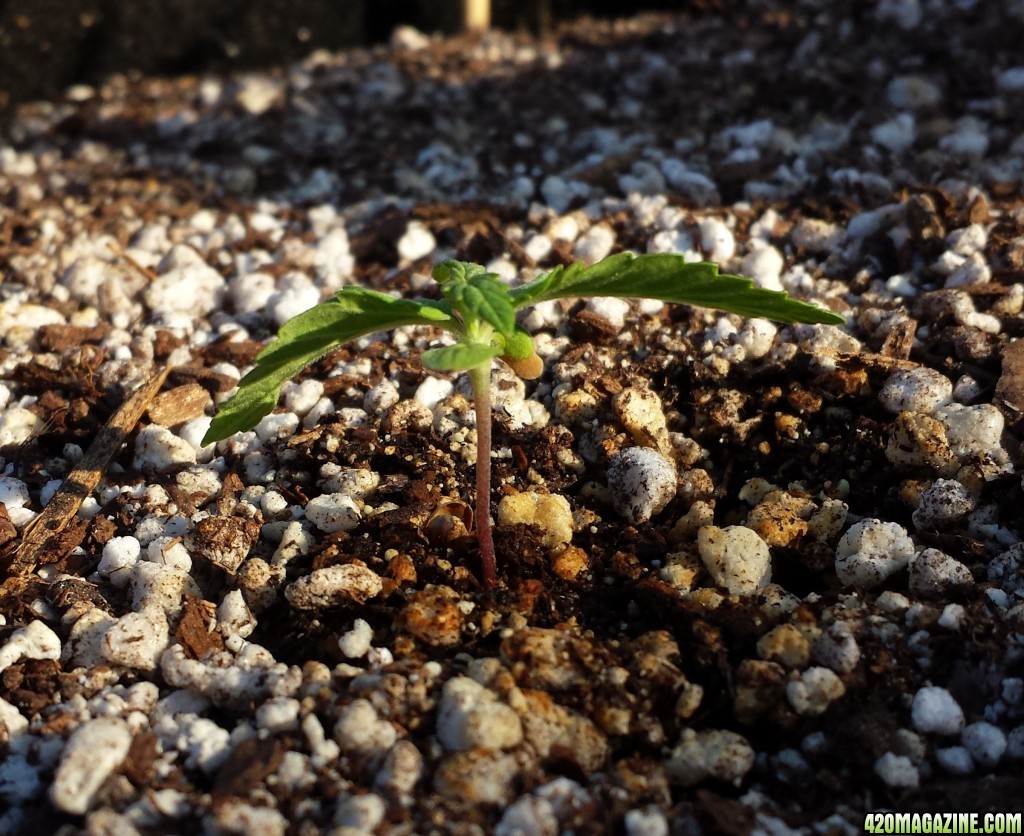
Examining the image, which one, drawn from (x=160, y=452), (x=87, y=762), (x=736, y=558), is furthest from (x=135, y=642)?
(x=736, y=558)

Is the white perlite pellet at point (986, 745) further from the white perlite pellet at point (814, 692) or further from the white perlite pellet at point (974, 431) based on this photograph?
the white perlite pellet at point (974, 431)

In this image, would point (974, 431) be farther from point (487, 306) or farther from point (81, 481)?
point (81, 481)

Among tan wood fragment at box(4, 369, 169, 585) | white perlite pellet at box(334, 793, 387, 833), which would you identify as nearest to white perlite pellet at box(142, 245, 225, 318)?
tan wood fragment at box(4, 369, 169, 585)

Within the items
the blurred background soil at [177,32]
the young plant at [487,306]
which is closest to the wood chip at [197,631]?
the young plant at [487,306]

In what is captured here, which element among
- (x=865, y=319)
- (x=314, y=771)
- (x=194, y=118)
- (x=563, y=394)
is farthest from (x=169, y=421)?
(x=194, y=118)

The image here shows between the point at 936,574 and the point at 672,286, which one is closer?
the point at 672,286

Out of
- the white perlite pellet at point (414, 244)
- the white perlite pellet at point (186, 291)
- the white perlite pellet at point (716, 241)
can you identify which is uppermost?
the white perlite pellet at point (716, 241)

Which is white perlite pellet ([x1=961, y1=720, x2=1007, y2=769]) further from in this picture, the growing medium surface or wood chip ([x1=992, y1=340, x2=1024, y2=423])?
wood chip ([x1=992, y1=340, x2=1024, y2=423])
